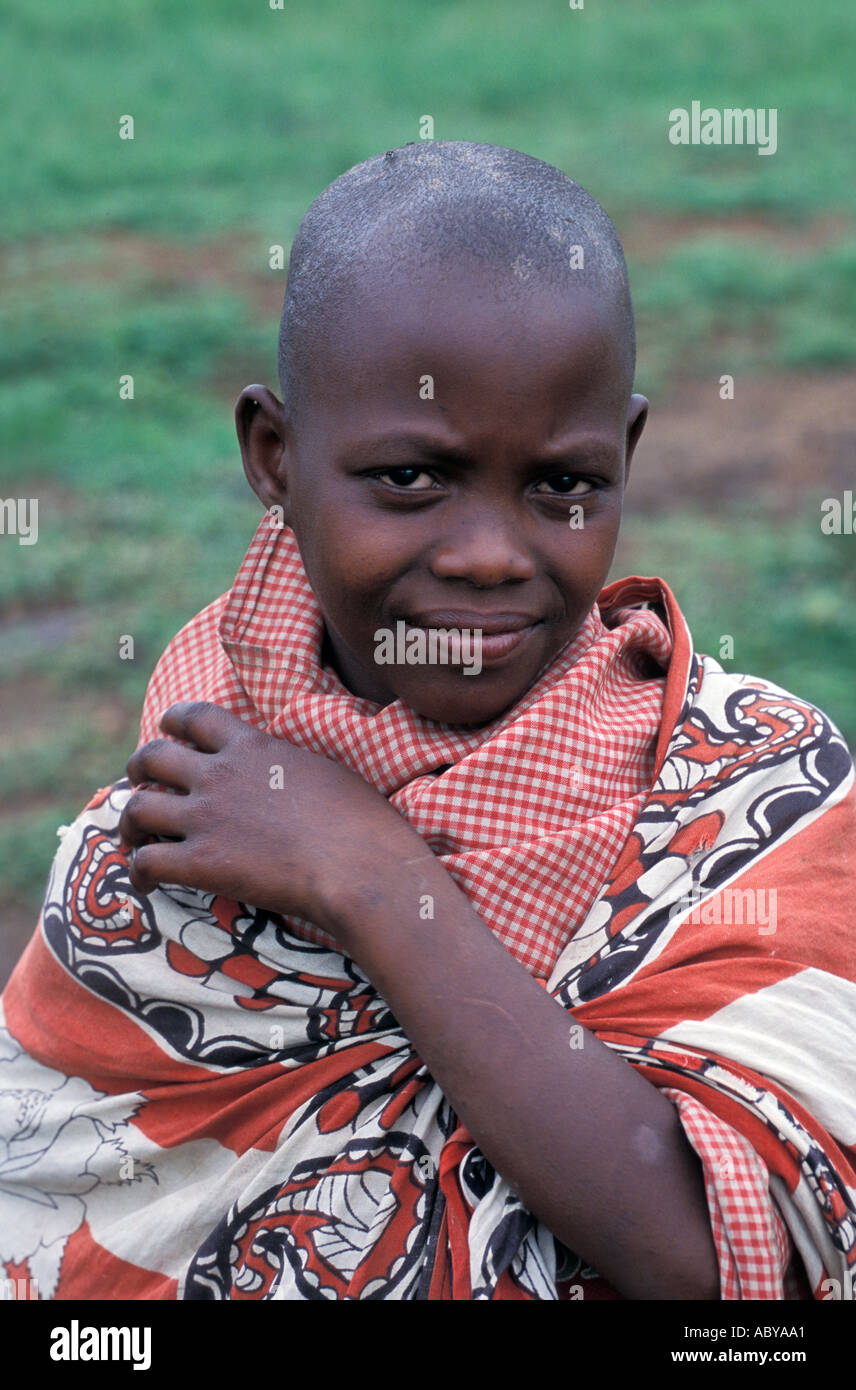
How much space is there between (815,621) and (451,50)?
22.4ft

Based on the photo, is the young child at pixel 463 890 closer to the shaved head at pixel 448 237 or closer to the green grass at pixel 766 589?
the shaved head at pixel 448 237

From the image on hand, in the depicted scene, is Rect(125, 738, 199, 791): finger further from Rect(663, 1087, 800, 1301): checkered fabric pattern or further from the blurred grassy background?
the blurred grassy background

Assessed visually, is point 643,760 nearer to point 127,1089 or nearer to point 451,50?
point 127,1089

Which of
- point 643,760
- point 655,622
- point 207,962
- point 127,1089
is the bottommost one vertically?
point 127,1089

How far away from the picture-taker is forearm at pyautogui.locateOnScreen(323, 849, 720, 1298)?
1.73 m

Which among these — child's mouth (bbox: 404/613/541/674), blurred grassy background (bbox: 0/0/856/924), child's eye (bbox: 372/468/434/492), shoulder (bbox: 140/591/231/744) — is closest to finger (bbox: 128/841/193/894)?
shoulder (bbox: 140/591/231/744)

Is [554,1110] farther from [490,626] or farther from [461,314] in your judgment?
[461,314]

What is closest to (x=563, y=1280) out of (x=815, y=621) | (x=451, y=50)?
(x=815, y=621)

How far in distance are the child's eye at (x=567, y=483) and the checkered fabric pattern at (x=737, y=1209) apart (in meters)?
0.72

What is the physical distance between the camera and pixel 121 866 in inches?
84.2

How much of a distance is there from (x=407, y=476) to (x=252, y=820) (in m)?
0.45

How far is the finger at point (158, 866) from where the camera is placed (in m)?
1.97

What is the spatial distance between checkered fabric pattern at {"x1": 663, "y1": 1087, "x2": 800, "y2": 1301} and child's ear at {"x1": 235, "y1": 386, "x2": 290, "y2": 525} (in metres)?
0.95

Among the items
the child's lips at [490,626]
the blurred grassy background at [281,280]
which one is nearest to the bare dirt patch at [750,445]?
the blurred grassy background at [281,280]
